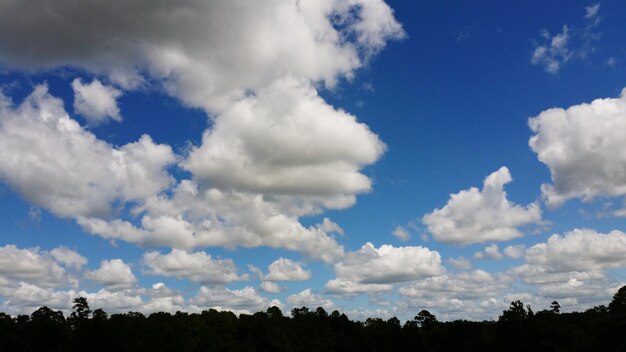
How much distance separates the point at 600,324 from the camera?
115438mm

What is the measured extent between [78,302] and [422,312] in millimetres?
100881

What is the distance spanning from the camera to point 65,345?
325 ft

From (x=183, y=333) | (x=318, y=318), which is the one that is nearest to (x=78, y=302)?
(x=183, y=333)

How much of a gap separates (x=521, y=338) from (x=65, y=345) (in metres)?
79.9

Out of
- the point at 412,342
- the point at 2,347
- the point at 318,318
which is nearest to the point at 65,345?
the point at 2,347

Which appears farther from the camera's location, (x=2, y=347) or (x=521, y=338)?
(x=521, y=338)

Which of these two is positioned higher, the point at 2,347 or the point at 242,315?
the point at 242,315

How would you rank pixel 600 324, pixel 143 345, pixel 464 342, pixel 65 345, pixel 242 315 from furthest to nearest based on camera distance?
pixel 242 315
pixel 464 342
pixel 600 324
pixel 143 345
pixel 65 345

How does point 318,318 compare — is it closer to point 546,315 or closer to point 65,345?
point 546,315

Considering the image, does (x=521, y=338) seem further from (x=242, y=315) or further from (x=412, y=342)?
(x=242, y=315)

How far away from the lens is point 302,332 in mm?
151375

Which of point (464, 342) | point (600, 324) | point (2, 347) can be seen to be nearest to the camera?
point (2, 347)

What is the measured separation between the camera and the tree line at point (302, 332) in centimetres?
9825

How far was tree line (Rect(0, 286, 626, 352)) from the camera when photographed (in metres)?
98.2
